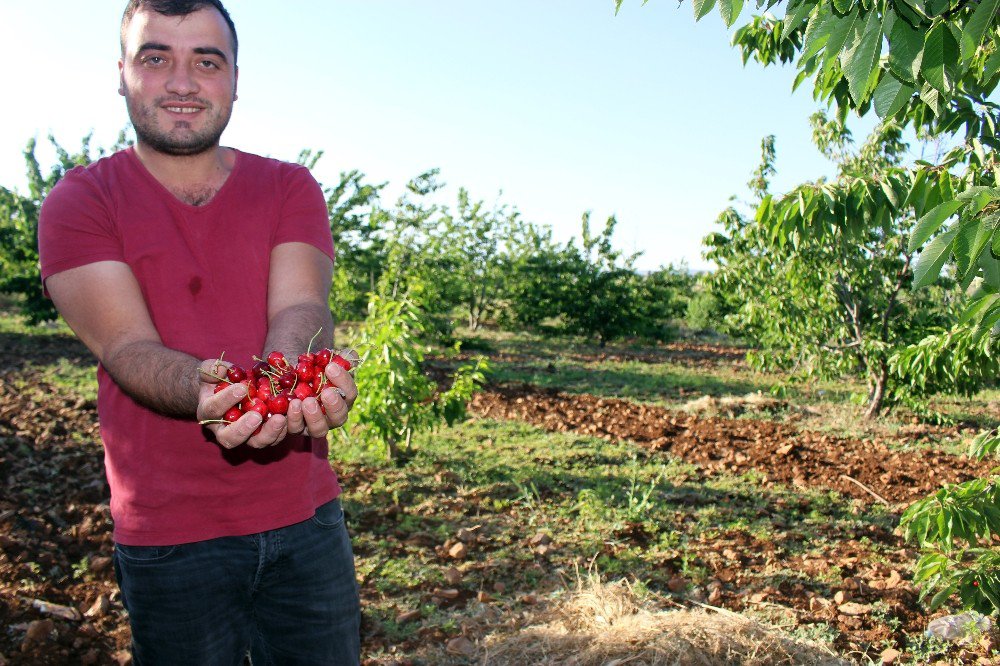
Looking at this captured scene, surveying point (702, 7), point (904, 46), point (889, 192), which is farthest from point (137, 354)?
point (889, 192)

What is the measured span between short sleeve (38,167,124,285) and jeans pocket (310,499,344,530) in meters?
0.81

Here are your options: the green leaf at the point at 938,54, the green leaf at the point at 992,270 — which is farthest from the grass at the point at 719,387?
the green leaf at the point at 938,54

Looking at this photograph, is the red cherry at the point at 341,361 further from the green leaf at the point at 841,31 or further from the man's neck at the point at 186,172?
the green leaf at the point at 841,31

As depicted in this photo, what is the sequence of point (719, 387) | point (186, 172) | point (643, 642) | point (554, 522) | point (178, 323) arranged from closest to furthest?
point (178, 323) < point (186, 172) < point (643, 642) < point (554, 522) < point (719, 387)

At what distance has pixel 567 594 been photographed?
4059 mm

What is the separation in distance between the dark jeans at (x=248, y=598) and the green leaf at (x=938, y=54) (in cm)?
173

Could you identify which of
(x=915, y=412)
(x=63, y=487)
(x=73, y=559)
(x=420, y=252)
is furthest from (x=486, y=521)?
(x=420, y=252)

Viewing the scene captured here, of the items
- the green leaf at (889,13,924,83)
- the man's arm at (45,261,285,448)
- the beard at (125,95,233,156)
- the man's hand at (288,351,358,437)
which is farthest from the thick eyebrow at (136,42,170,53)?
the green leaf at (889,13,924,83)

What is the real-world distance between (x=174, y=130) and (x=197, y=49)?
21cm

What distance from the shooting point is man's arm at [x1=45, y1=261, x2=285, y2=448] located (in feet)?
5.15

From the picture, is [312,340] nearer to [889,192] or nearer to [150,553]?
[150,553]

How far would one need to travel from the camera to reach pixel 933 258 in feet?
5.78

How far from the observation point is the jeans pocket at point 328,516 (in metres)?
2.00

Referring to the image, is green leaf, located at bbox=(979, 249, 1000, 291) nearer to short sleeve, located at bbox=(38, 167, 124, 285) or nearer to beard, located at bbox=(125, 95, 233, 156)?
beard, located at bbox=(125, 95, 233, 156)
